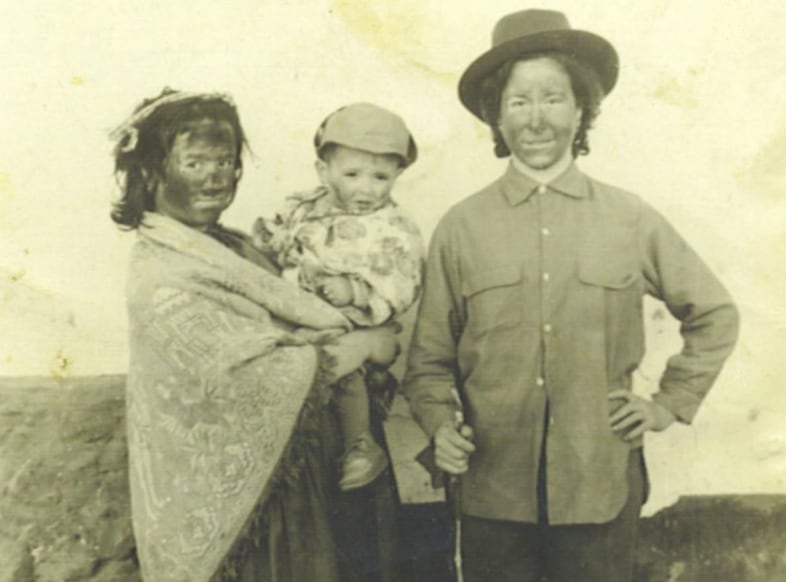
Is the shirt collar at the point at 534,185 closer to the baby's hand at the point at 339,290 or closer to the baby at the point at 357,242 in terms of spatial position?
the baby at the point at 357,242

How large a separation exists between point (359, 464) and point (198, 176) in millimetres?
817

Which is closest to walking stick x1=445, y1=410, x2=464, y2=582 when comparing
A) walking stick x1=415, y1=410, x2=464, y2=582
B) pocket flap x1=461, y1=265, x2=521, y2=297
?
walking stick x1=415, y1=410, x2=464, y2=582

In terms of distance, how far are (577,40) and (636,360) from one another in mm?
812

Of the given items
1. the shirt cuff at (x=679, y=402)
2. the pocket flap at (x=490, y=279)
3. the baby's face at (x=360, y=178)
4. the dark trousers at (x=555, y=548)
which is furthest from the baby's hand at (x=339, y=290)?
the shirt cuff at (x=679, y=402)

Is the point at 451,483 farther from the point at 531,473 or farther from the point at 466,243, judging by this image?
the point at 466,243

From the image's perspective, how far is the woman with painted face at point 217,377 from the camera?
2.51 m

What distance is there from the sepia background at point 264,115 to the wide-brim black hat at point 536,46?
4cm

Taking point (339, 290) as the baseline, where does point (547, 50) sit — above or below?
above

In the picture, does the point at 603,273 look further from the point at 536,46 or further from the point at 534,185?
the point at 536,46

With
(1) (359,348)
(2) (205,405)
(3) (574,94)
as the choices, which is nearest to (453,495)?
(1) (359,348)

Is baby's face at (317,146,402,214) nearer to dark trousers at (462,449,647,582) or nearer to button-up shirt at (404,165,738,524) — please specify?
button-up shirt at (404,165,738,524)

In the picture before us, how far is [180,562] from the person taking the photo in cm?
251

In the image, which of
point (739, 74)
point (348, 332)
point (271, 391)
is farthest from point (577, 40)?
point (271, 391)

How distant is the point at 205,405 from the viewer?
2.51 metres
